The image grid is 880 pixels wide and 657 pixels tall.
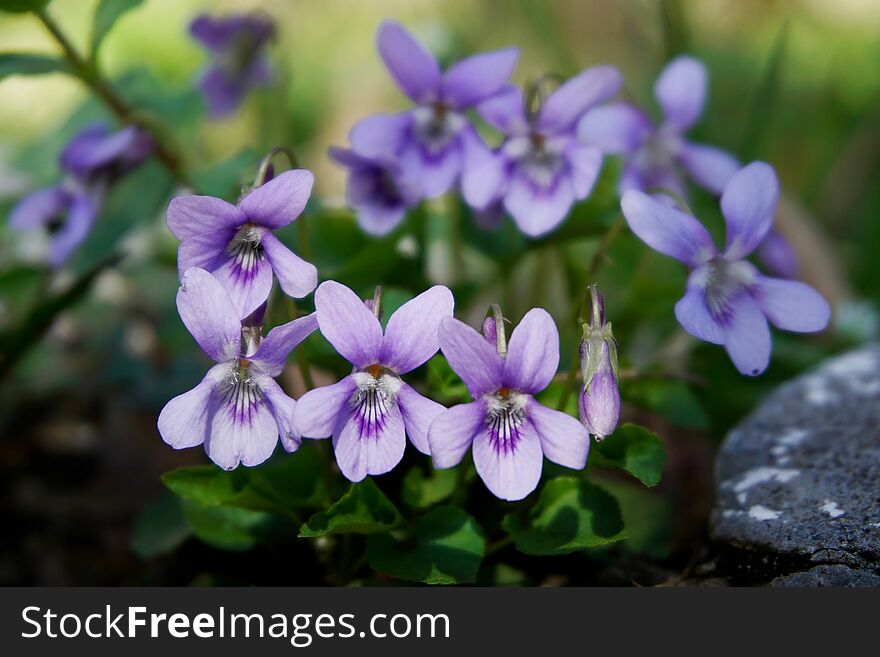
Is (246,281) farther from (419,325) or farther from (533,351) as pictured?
(533,351)

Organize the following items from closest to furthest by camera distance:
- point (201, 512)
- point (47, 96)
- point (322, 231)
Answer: point (201, 512), point (322, 231), point (47, 96)

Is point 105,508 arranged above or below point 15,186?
below

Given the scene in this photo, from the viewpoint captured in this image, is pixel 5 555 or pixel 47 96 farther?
pixel 47 96

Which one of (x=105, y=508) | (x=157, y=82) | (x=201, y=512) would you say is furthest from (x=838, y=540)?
(x=157, y=82)

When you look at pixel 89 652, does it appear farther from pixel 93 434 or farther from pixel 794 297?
pixel 93 434

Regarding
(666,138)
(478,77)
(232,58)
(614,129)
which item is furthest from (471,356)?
(232,58)

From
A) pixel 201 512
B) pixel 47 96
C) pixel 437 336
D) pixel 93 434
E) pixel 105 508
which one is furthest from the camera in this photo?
pixel 47 96
